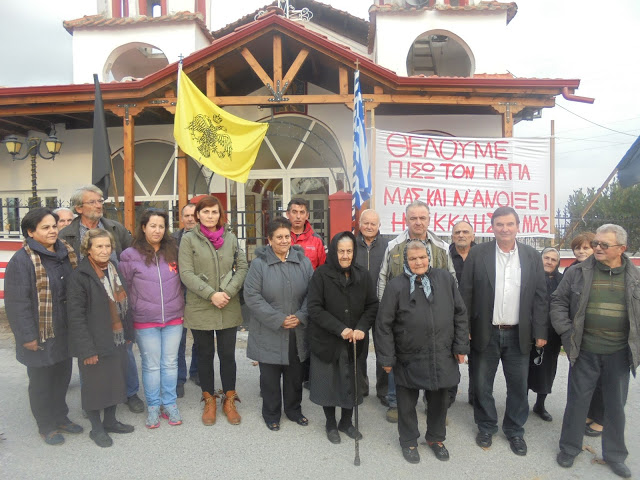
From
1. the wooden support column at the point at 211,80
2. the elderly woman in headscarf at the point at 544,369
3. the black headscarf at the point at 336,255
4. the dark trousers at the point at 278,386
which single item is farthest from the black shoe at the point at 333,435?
the wooden support column at the point at 211,80

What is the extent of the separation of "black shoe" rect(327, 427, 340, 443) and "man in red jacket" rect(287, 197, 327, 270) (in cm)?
146

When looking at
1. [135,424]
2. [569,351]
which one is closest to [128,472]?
[135,424]

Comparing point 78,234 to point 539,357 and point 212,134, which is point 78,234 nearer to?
point 212,134

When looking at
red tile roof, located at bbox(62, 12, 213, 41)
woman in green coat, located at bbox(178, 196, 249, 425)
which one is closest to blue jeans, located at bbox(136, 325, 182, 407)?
woman in green coat, located at bbox(178, 196, 249, 425)

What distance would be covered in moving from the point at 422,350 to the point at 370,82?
18.2ft

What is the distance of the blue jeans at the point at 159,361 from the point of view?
363 centimetres

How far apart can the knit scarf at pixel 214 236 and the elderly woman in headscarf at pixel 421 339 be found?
4.99 feet

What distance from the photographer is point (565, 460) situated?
3111mm

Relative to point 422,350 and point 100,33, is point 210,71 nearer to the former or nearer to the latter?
point 100,33

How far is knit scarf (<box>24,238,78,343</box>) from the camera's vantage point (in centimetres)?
325

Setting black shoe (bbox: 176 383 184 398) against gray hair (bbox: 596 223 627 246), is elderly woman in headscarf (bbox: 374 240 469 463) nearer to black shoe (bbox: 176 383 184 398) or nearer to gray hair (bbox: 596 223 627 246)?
gray hair (bbox: 596 223 627 246)

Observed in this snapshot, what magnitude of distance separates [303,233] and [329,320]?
117 cm

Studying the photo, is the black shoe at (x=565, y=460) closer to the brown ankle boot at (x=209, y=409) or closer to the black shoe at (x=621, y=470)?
the black shoe at (x=621, y=470)

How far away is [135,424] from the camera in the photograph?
146 inches
